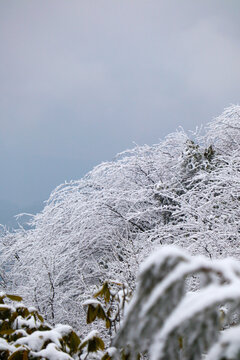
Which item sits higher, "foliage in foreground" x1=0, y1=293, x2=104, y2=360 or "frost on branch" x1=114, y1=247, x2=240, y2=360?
"foliage in foreground" x1=0, y1=293, x2=104, y2=360

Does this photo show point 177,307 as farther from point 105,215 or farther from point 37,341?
point 105,215

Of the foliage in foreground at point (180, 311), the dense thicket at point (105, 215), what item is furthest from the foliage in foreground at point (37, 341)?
the dense thicket at point (105, 215)

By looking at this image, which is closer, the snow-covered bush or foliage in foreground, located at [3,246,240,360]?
foliage in foreground, located at [3,246,240,360]

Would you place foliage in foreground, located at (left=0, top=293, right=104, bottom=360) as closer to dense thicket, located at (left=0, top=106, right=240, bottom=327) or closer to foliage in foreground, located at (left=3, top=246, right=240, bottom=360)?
foliage in foreground, located at (left=3, top=246, right=240, bottom=360)

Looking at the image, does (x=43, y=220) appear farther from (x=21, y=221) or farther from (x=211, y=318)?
(x=211, y=318)

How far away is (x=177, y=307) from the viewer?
58 cm

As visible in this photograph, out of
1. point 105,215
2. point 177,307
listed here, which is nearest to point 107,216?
point 105,215

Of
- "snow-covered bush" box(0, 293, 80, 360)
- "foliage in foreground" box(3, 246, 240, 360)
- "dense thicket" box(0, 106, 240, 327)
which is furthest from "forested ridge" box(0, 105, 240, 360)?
"foliage in foreground" box(3, 246, 240, 360)

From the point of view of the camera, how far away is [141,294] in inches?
24.5

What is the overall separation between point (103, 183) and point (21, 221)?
3412 mm

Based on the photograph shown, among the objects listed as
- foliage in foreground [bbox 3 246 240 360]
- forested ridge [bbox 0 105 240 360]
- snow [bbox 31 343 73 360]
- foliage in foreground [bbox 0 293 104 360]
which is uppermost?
forested ridge [bbox 0 105 240 360]

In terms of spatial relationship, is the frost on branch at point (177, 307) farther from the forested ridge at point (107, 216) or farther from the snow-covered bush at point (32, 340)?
the forested ridge at point (107, 216)

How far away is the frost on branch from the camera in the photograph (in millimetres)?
528

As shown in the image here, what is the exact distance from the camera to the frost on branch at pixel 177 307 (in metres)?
0.53
